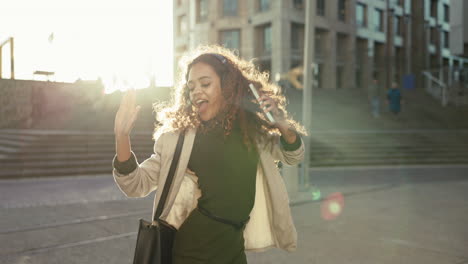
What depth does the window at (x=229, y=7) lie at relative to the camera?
34.2 metres

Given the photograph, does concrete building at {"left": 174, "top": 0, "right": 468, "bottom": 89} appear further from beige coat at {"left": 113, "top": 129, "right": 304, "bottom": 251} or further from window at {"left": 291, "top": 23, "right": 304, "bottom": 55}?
beige coat at {"left": 113, "top": 129, "right": 304, "bottom": 251}

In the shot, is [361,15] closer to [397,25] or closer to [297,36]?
[397,25]

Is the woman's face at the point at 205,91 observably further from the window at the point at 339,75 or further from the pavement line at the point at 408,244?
the window at the point at 339,75

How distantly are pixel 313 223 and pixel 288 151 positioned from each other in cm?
388

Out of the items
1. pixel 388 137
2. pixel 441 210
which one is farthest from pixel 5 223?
pixel 388 137

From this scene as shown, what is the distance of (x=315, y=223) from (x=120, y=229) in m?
2.60

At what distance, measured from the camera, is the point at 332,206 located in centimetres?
691

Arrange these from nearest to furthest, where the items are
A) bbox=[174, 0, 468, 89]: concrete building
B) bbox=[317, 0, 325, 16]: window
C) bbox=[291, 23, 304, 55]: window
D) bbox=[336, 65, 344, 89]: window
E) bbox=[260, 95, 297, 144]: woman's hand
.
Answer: bbox=[260, 95, 297, 144]: woman's hand < bbox=[174, 0, 468, 89]: concrete building < bbox=[291, 23, 304, 55]: window < bbox=[317, 0, 325, 16]: window < bbox=[336, 65, 344, 89]: window

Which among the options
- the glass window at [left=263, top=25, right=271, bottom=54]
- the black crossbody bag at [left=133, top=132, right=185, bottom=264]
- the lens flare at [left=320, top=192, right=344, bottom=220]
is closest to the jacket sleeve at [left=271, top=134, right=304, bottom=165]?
the black crossbody bag at [left=133, top=132, right=185, bottom=264]

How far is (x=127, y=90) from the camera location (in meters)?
1.97

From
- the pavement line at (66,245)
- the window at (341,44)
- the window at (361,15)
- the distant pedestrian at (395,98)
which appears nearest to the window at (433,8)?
the window at (361,15)

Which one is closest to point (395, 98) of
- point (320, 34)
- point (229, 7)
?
point (320, 34)

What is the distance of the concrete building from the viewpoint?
31734 mm

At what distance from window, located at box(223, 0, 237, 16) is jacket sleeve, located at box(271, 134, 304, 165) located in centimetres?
3333
